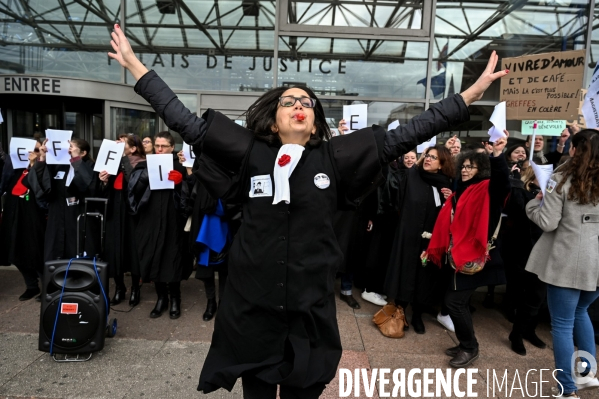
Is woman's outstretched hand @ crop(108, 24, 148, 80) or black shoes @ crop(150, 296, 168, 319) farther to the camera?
black shoes @ crop(150, 296, 168, 319)

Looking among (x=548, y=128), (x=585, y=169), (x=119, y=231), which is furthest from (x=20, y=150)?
(x=548, y=128)

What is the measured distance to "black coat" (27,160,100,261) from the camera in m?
4.56

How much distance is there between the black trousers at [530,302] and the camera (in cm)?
375

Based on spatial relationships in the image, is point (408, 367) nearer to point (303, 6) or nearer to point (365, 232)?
point (365, 232)

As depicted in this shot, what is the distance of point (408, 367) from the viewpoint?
3.54 meters

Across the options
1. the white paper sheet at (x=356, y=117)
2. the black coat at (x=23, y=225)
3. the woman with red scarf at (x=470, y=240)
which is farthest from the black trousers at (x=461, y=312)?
the black coat at (x=23, y=225)

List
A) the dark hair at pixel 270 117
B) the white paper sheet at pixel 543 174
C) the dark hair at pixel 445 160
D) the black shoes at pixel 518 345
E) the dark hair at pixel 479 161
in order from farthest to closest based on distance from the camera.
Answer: the dark hair at pixel 445 160, the black shoes at pixel 518 345, the dark hair at pixel 479 161, the white paper sheet at pixel 543 174, the dark hair at pixel 270 117

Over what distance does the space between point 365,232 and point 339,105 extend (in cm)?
350

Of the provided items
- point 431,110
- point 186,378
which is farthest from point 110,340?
point 431,110

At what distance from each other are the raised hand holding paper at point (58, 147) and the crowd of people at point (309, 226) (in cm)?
8

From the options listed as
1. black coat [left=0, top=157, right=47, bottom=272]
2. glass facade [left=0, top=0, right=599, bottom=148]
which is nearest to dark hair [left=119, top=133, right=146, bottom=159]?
black coat [left=0, top=157, right=47, bottom=272]

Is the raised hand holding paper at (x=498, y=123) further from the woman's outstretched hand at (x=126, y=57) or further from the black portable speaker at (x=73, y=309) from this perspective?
the black portable speaker at (x=73, y=309)

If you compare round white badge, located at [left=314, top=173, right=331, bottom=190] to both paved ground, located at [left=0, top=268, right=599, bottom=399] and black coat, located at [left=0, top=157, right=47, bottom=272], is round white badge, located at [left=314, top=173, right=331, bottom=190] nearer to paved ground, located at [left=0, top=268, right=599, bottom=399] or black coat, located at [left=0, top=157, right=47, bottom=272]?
paved ground, located at [left=0, top=268, right=599, bottom=399]

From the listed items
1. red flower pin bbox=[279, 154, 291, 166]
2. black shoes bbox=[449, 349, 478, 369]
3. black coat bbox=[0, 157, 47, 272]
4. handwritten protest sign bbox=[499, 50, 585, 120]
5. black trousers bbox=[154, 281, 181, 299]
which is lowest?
black shoes bbox=[449, 349, 478, 369]
